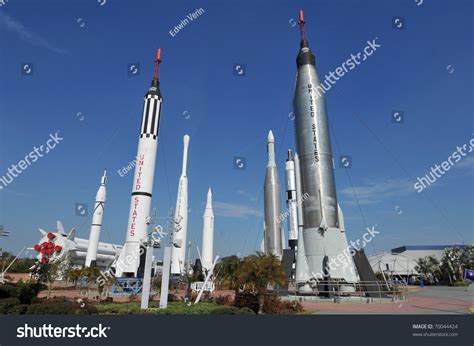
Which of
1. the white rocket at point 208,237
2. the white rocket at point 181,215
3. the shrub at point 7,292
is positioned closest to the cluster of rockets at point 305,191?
the shrub at point 7,292

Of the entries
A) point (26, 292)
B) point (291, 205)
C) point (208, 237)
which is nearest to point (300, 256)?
point (291, 205)

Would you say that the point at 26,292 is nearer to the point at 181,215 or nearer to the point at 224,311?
the point at 224,311

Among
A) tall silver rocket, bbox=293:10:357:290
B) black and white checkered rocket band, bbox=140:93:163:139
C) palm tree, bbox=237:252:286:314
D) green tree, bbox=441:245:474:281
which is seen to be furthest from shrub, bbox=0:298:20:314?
green tree, bbox=441:245:474:281

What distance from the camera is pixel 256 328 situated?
10.6 metres

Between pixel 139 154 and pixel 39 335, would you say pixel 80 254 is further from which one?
pixel 39 335

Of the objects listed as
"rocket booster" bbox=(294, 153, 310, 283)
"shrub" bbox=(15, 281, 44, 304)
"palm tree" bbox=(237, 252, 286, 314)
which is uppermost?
"rocket booster" bbox=(294, 153, 310, 283)

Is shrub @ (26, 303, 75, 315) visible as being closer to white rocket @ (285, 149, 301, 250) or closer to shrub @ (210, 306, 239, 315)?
shrub @ (210, 306, 239, 315)

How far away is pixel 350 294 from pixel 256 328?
2053cm

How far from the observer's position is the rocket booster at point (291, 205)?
50406 millimetres

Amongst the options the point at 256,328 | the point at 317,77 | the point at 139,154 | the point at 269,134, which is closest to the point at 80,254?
the point at 139,154

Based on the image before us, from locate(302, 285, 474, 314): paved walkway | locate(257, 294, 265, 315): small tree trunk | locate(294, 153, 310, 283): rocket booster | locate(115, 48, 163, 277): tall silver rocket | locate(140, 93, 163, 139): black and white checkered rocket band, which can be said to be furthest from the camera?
locate(140, 93, 163, 139): black and white checkered rocket band

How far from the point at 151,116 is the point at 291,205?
2678 cm

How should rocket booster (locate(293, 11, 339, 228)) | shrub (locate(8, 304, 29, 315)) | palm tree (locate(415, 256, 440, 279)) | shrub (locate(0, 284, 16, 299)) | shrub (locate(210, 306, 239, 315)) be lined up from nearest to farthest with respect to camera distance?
shrub (locate(8, 304, 29, 315))
shrub (locate(210, 306, 239, 315))
shrub (locate(0, 284, 16, 299))
rocket booster (locate(293, 11, 339, 228))
palm tree (locate(415, 256, 440, 279))

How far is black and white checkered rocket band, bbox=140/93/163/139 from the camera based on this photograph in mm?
39222
